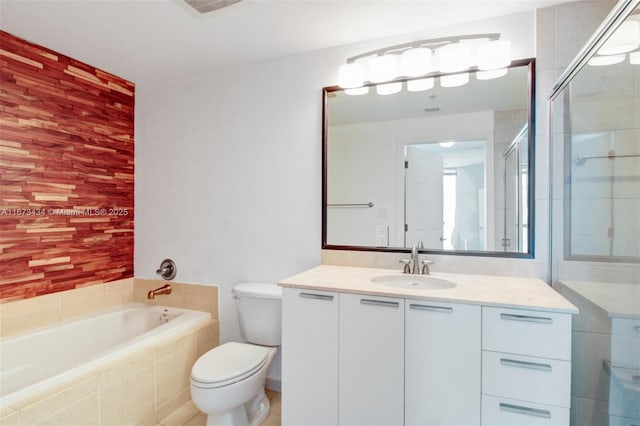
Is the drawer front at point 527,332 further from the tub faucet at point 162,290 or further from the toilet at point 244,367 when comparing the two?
the tub faucet at point 162,290

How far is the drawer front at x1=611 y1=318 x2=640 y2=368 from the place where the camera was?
3.91 feet

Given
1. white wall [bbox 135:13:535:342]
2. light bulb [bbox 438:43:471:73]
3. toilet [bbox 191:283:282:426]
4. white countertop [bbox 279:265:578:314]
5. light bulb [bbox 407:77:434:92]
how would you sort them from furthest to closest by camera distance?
white wall [bbox 135:13:535:342] < light bulb [bbox 407:77:434:92] < light bulb [bbox 438:43:471:73] < toilet [bbox 191:283:282:426] < white countertop [bbox 279:265:578:314]

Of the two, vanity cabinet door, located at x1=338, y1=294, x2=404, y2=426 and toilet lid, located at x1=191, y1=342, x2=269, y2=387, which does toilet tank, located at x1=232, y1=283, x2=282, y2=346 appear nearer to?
toilet lid, located at x1=191, y1=342, x2=269, y2=387

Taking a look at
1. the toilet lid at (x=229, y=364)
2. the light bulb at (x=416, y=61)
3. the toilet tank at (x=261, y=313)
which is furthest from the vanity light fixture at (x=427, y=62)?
the toilet lid at (x=229, y=364)

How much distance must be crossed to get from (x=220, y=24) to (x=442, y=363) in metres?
2.06

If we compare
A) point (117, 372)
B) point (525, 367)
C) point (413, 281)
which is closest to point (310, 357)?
point (413, 281)

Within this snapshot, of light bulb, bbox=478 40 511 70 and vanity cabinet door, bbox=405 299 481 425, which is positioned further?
light bulb, bbox=478 40 511 70

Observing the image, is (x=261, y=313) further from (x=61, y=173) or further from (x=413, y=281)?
(x=61, y=173)

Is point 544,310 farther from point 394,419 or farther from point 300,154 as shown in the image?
point 300,154

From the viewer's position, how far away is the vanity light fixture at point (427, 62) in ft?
5.71

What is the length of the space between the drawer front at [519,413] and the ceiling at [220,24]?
1847 millimetres

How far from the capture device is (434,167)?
6.24 ft

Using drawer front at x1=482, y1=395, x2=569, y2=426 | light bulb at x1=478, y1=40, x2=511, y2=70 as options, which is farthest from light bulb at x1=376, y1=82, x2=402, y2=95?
drawer front at x1=482, y1=395, x2=569, y2=426

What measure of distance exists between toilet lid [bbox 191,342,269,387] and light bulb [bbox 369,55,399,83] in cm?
178
